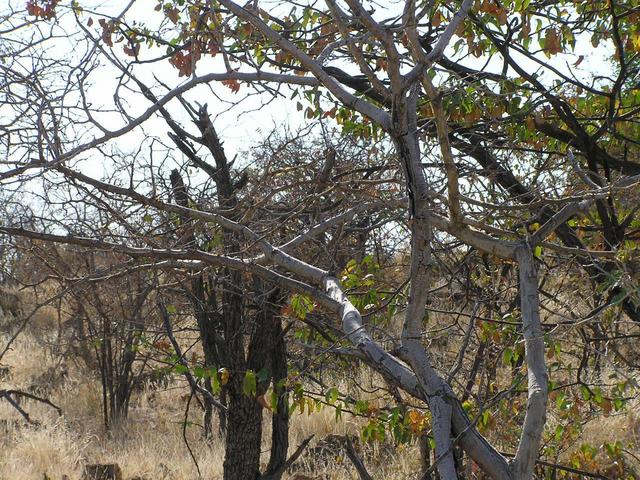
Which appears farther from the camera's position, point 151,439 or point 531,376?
point 151,439

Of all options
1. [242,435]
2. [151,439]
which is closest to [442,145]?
[242,435]

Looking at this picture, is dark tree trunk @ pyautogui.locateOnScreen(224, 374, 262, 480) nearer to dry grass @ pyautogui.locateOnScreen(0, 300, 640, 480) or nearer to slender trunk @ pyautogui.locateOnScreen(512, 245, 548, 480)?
dry grass @ pyautogui.locateOnScreen(0, 300, 640, 480)

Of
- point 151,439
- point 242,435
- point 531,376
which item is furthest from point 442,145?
point 151,439

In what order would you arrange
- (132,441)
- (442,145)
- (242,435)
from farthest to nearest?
1. (132,441)
2. (242,435)
3. (442,145)

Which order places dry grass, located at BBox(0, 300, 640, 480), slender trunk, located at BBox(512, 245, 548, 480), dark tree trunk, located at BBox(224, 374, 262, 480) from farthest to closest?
dry grass, located at BBox(0, 300, 640, 480) < dark tree trunk, located at BBox(224, 374, 262, 480) < slender trunk, located at BBox(512, 245, 548, 480)

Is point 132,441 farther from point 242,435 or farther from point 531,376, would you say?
point 531,376

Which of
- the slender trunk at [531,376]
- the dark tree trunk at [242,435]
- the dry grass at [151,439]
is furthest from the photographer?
the dry grass at [151,439]

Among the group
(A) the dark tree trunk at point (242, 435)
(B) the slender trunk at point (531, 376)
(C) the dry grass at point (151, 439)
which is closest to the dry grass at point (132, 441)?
(C) the dry grass at point (151, 439)

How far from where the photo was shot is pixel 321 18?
183 inches

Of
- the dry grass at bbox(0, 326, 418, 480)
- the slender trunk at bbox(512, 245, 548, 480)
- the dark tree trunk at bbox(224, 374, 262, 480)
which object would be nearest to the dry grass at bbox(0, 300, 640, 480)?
the dry grass at bbox(0, 326, 418, 480)

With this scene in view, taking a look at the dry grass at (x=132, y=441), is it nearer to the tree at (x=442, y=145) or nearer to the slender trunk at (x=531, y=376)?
the tree at (x=442, y=145)

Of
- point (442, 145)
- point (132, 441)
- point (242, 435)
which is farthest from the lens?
point (132, 441)

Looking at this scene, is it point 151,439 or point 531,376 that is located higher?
point 151,439

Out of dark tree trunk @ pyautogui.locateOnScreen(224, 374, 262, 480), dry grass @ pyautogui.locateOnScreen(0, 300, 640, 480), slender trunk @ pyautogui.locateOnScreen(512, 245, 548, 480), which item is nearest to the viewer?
slender trunk @ pyautogui.locateOnScreen(512, 245, 548, 480)
